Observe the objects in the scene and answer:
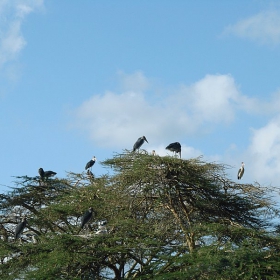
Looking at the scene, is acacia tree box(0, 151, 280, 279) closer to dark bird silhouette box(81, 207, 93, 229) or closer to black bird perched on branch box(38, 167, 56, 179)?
dark bird silhouette box(81, 207, 93, 229)

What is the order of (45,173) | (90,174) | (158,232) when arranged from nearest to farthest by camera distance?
(158,232) → (90,174) → (45,173)

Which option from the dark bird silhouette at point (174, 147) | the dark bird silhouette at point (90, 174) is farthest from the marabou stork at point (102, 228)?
the dark bird silhouette at point (174, 147)

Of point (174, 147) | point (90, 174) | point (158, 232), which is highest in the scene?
point (90, 174)

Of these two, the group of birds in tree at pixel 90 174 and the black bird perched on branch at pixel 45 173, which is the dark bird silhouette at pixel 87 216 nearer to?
the group of birds in tree at pixel 90 174

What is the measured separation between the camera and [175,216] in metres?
22.4

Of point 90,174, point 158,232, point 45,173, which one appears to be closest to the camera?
point 158,232

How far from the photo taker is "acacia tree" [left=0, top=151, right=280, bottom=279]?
19.8 m

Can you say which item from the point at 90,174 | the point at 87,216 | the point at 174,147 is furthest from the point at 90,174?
the point at 87,216

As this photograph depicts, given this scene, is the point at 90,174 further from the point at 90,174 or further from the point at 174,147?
the point at 174,147

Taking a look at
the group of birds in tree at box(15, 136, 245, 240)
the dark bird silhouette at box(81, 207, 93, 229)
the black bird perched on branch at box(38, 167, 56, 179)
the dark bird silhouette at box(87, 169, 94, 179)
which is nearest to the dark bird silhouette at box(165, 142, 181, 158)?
the group of birds in tree at box(15, 136, 245, 240)

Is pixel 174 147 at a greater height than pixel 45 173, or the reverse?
pixel 45 173

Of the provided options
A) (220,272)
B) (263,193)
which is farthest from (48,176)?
(220,272)

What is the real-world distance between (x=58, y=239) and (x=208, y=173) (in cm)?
495

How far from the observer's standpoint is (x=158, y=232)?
21.6m
